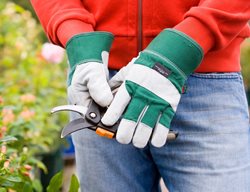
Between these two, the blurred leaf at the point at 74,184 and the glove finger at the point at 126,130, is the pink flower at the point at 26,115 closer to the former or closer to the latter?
the blurred leaf at the point at 74,184

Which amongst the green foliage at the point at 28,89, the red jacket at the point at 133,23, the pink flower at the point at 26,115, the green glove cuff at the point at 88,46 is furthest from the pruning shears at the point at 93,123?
the pink flower at the point at 26,115

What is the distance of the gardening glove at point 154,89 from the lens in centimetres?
165

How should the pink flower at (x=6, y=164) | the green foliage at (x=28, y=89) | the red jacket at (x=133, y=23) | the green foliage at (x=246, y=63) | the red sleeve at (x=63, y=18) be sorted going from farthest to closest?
1. the green foliage at (x=246, y=63)
2. the green foliage at (x=28, y=89)
3. the pink flower at (x=6, y=164)
4. the red sleeve at (x=63, y=18)
5. the red jacket at (x=133, y=23)

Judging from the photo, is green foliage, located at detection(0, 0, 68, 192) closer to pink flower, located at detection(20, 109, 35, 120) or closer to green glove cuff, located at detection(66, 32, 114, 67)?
pink flower, located at detection(20, 109, 35, 120)

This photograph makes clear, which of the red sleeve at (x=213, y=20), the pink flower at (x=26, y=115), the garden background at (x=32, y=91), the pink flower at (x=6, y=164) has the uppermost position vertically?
the red sleeve at (x=213, y=20)

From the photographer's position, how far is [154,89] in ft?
5.41

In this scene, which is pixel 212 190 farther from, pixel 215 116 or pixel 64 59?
pixel 64 59

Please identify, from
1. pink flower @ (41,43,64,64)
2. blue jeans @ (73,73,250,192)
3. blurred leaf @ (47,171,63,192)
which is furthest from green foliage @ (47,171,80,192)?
pink flower @ (41,43,64,64)

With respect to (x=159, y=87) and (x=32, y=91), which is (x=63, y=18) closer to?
(x=159, y=87)

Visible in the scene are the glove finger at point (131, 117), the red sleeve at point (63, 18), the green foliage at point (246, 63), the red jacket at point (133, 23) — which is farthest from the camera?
the green foliage at point (246, 63)

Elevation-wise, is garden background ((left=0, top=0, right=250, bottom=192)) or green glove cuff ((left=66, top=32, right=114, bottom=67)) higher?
green glove cuff ((left=66, top=32, right=114, bottom=67))

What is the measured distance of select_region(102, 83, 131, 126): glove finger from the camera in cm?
165

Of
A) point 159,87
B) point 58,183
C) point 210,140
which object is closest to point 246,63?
point 58,183

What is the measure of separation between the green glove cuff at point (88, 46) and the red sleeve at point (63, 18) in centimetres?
4
